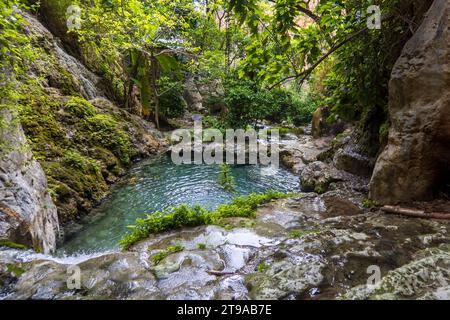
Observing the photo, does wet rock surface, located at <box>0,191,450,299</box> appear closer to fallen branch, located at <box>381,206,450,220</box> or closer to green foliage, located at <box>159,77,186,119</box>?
fallen branch, located at <box>381,206,450,220</box>

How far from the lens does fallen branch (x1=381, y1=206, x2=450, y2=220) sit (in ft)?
11.7

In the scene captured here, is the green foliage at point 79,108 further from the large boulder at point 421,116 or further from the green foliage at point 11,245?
the large boulder at point 421,116

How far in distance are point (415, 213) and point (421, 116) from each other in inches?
57.3

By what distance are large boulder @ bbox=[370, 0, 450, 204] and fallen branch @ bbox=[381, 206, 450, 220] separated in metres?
0.23

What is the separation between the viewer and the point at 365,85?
5.84 m

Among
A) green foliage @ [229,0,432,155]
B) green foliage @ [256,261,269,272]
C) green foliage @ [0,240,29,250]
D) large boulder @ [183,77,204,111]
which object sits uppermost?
large boulder @ [183,77,204,111]

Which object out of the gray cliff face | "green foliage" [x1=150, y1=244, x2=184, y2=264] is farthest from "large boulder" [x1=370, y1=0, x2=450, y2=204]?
the gray cliff face

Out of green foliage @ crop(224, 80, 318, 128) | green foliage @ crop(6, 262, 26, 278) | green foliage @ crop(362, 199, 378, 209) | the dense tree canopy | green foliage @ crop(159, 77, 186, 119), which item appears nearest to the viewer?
green foliage @ crop(6, 262, 26, 278)

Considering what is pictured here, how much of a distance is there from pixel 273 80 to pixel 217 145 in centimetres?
931

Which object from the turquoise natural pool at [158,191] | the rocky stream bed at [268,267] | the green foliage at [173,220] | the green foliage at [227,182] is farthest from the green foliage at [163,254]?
the green foliage at [227,182]

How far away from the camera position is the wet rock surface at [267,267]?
234cm

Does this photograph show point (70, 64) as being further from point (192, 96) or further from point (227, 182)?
point (192, 96)
